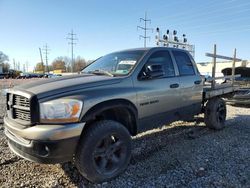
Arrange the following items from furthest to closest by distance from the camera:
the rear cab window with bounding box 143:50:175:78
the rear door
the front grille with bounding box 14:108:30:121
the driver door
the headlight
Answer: the rear door → the rear cab window with bounding box 143:50:175:78 → the driver door → the front grille with bounding box 14:108:30:121 → the headlight

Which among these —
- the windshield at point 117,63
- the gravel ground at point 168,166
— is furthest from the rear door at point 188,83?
the windshield at point 117,63

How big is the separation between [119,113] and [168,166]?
47.6 inches

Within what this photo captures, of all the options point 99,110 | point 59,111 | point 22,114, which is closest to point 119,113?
point 99,110

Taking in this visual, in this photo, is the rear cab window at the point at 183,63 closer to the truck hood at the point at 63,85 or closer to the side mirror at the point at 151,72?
the side mirror at the point at 151,72

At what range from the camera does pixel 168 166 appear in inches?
164

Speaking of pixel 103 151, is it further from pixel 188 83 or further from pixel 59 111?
pixel 188 83

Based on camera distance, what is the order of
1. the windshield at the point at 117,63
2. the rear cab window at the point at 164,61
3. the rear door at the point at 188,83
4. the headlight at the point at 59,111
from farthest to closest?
the rear door at the point at 188,83, the rear cab window at the point at 164,61, the windshield at the point at 117,63, the headlight at the point at 59,111

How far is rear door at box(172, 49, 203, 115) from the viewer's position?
17.1ft

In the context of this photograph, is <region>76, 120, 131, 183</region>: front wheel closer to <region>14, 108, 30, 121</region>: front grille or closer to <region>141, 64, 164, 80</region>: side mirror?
<region>14, 108, 30, 121</region>: front grille

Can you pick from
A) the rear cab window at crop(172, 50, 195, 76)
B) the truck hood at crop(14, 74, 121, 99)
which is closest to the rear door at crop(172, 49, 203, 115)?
the rear cab window at crop(172, 50, 195, 76)

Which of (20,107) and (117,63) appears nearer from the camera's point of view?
(20,107)

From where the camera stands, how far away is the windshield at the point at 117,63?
436 centimetres

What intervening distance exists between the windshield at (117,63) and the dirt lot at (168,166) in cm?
161

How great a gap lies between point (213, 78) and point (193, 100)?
144cm
